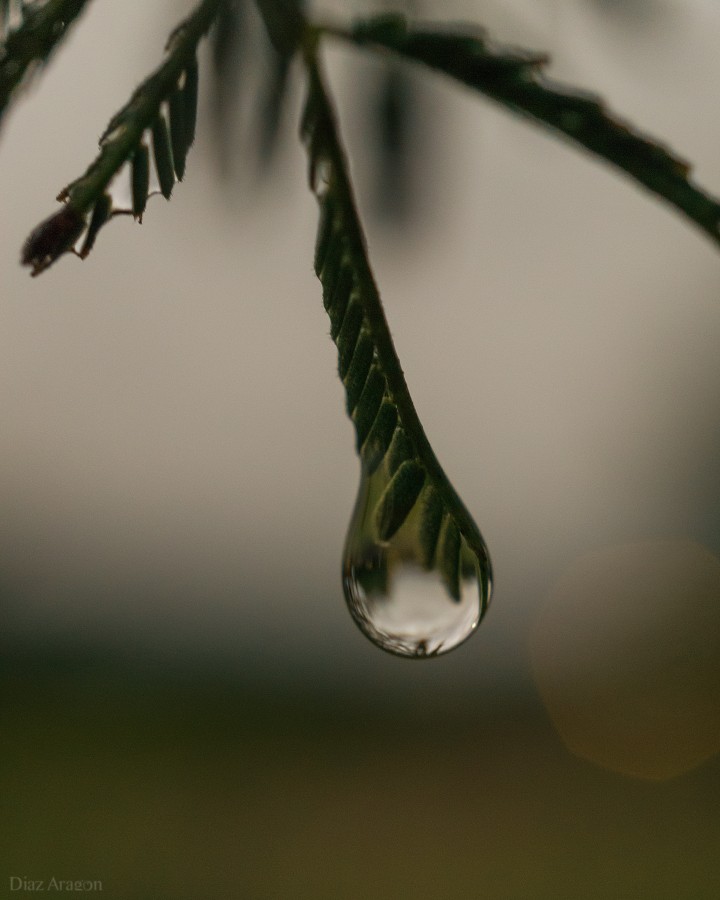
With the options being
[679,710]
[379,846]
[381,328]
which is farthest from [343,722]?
[381,328]

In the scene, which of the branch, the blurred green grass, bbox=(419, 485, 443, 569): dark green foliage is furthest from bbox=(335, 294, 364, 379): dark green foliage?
the blurred green grass

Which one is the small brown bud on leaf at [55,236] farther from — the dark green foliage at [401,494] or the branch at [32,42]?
the dark green foliage at [401,494]

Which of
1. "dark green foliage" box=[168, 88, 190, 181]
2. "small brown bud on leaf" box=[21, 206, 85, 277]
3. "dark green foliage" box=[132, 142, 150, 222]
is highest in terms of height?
"dark green foliage" box=[168, 88, 190, 181]

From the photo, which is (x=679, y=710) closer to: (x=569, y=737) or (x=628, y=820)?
(x=569, y=737)

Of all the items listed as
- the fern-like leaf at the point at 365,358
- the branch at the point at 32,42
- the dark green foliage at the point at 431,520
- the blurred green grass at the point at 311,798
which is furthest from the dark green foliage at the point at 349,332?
the blurred green grass at the point at 311,798

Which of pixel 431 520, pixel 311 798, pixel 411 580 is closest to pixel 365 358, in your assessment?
pixel 431 520

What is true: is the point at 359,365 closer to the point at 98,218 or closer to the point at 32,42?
the point at 98,218

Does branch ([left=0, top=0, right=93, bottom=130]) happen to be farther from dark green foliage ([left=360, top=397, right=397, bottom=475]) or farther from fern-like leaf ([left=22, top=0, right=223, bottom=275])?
dark green foliage ([left=360, top=397, right=397, bottom=475])
